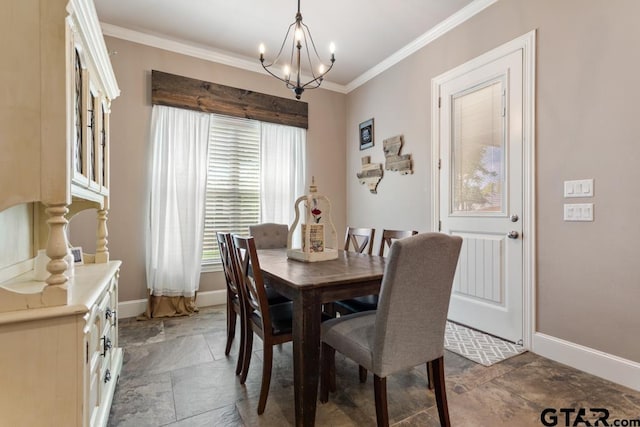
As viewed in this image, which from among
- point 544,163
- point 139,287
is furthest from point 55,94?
point 544,163

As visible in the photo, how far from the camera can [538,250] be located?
2.33 metres

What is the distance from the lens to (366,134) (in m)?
4.11

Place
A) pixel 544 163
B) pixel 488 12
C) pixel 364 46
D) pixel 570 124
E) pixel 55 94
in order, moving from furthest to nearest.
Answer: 1. pixel 364 46
2. pixel 488 12
3. pixel 544 163
4. pixel 570 124
5. pixel 55 94

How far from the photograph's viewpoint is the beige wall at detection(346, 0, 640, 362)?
1878 millimetres

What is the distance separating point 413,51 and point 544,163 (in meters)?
1.93

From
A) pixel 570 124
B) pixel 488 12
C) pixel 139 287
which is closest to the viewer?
pixel 570 124

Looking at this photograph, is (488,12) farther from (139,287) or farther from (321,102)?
(139,287)

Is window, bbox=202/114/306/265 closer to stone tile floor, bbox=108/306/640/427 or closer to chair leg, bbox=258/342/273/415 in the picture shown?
stone tile floor, bbox=108/306/640/427

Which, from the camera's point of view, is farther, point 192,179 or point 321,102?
point 321,102

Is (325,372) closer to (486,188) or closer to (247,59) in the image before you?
(486,188)

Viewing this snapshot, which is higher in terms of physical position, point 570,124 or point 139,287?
point 570,124

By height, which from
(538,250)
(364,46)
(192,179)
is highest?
(364,46)

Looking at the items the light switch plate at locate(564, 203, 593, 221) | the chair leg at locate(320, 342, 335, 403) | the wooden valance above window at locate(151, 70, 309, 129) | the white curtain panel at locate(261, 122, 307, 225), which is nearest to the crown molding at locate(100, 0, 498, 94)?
the wooden valance above window at locate(151, 70, 309, 129)

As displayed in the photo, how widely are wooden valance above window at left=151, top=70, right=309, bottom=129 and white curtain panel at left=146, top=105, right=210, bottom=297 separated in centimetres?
12
